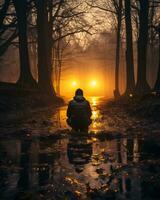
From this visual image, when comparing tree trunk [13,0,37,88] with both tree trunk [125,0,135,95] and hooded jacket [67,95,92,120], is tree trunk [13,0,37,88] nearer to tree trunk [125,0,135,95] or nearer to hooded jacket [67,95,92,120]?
tree trunk [125,0,135,95]

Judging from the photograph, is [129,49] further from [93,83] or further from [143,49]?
[93,83]

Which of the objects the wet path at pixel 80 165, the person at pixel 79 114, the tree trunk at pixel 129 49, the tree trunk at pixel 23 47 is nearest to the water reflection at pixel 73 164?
the wet path at pixel 80 165

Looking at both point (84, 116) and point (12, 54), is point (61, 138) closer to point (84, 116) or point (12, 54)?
point (84, 116)

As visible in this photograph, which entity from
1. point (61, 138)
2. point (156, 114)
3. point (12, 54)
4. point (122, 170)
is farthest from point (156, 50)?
point (122, 170)

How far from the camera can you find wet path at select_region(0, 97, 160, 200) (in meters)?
6.82

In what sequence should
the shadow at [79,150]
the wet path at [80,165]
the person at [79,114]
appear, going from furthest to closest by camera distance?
the person at [79,114] < the shadow at [79,150] < the wet path at [80,165]

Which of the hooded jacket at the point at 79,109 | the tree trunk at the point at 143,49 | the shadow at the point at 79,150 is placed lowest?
the shadow at the point at 79,150

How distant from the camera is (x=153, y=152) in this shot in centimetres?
1034

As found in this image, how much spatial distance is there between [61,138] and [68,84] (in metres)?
117

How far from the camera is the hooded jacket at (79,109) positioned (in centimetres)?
1489

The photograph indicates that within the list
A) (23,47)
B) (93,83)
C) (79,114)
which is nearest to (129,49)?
(23,47)

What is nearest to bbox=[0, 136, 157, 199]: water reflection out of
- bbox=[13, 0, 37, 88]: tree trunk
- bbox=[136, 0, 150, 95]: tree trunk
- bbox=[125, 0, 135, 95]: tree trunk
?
bbox=[13, 0, 37, 88]: tree trunk

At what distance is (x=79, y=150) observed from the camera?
35.8 feet

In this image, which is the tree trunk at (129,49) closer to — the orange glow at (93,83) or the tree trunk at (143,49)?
the tree trunk at (143,49)
